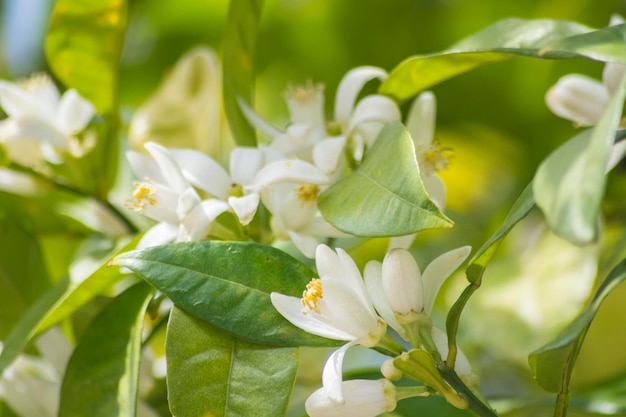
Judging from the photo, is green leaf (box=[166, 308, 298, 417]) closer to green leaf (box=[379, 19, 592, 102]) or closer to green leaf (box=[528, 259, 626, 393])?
green leaf (box=[528, 259, 626, 393])

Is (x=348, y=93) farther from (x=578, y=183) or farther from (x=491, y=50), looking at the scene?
(x=578, y=183)

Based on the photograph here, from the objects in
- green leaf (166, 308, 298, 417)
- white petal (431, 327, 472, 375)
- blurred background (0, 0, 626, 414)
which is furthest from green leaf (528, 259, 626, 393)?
blurred background (0, 0, 626, 414)

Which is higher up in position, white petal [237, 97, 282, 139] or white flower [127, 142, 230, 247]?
white petal [237, 97, 282, 139]

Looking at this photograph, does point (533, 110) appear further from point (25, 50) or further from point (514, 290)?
point (25, 50)

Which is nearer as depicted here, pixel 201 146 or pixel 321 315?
pixel 321 315

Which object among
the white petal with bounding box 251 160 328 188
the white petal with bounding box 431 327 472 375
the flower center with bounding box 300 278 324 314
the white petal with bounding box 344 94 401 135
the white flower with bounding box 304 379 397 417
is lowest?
the white flower with bounding box 304 379 397 417

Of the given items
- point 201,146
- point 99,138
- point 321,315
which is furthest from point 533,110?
point 321,315
